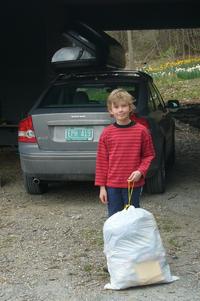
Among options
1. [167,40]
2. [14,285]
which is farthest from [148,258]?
[167,40]

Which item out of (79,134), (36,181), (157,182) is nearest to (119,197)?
(79,134)

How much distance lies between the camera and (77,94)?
7.77 metres

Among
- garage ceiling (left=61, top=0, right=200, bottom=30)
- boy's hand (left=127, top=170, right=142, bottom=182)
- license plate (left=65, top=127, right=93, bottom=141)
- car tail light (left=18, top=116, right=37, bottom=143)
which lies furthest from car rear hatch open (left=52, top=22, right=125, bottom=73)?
boy's hand (left=127, top=170, right=142, bottom=182)

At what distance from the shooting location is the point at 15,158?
10992mm

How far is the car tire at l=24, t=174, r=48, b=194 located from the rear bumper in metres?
0.37

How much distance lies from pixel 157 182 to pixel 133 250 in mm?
3193

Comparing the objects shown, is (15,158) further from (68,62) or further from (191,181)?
(191,181)

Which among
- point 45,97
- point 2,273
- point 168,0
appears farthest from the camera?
point 168,0

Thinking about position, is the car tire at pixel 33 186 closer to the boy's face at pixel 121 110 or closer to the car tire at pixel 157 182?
the car tire at pixel 157 182

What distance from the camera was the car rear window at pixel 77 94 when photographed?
7619 millimetres

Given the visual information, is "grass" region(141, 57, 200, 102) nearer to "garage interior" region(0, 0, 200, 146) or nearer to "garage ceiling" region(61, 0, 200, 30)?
"garage ceiling" region(61, 0, 200, 30)

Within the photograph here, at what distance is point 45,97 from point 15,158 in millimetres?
3445

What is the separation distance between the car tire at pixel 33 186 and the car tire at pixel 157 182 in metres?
1.41

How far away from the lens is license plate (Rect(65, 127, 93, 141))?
7.11 m
